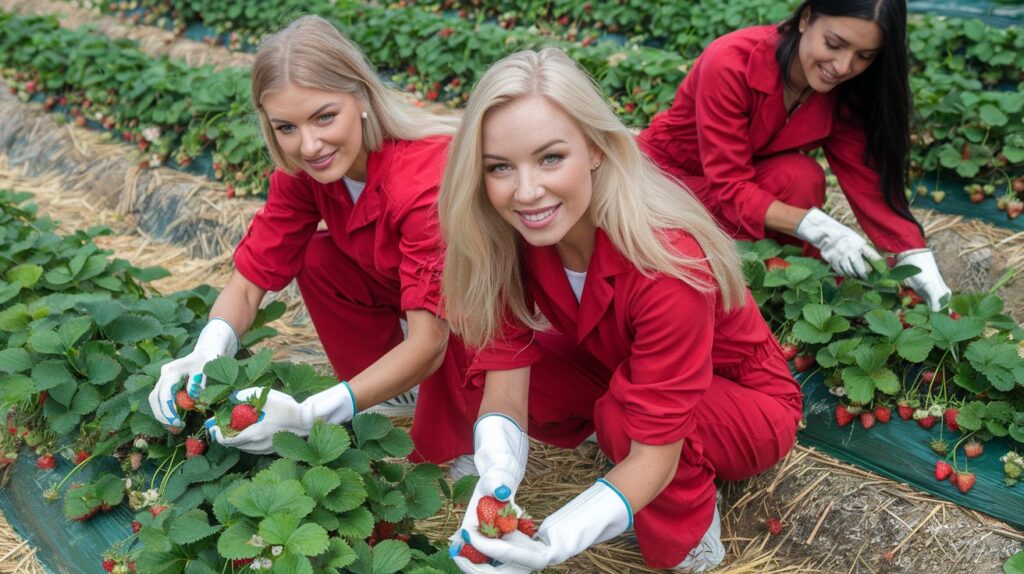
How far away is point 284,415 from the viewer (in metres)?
1.82

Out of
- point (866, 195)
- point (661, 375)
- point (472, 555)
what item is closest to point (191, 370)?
point (472, 555)

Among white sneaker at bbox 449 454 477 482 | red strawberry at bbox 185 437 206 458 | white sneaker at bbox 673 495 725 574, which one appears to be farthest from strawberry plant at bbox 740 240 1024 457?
red strawberry at bbox 185 437 206 458

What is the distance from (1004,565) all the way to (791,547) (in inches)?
18.1

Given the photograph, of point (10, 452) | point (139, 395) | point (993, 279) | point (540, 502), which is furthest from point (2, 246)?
point (993, 279)

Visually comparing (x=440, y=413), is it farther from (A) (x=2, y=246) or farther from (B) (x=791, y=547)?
(A) (x=2, y=246)

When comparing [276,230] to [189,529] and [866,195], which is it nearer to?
[189,529]

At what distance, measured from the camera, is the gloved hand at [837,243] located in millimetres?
2400

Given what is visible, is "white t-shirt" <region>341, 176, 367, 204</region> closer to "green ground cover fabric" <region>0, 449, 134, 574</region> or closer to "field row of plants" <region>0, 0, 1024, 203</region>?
"field row of plants" <region>0, 0, 1024, 203</region>

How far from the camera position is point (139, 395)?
1.98 meters

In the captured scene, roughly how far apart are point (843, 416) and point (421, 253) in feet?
3.58

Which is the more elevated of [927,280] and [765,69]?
[765,69]

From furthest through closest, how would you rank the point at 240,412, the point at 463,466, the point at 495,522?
the point at 463,466
the point at 240,412
the point at 495,522

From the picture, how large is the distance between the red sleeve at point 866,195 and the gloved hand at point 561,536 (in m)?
1.41

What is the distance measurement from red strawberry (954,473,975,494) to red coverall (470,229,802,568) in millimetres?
372
